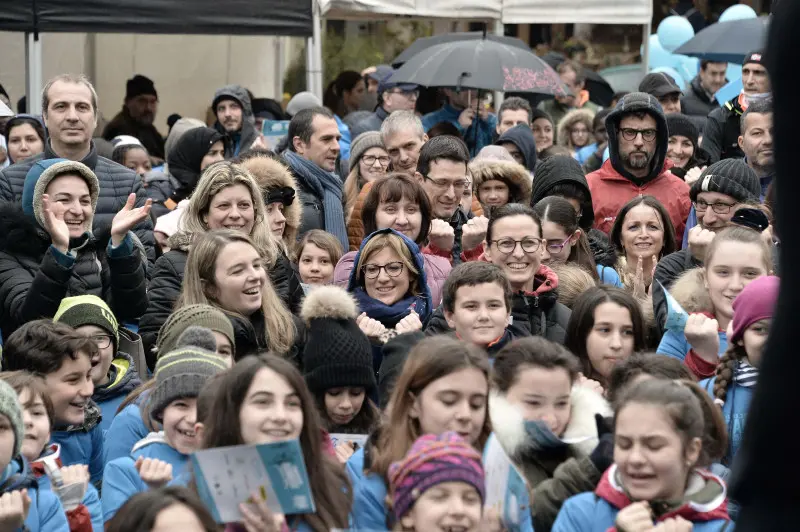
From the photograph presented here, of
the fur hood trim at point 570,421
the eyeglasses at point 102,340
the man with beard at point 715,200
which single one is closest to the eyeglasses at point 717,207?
the man with beard at point 715,200

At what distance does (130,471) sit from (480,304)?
1.65 m

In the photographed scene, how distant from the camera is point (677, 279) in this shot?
6.57 m

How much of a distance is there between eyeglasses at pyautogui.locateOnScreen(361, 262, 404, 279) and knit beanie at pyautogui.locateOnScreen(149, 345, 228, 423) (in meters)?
1.44

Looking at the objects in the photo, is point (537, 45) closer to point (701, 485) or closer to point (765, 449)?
point (701, 485)

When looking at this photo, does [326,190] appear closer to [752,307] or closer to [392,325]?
[392,325]

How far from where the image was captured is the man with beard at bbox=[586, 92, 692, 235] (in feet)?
26.7

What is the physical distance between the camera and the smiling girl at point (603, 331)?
5.68 m

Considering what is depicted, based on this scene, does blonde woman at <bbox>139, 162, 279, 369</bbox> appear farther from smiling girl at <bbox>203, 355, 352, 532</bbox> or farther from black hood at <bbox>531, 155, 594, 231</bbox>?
smiling girl at <bbox>203, 355, 352, 532</bbox>

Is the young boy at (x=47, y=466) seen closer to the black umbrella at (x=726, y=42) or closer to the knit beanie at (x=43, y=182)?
the knit beanie at (x=43, y=182)

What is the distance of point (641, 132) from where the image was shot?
8133 mm

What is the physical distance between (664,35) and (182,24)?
716 cm

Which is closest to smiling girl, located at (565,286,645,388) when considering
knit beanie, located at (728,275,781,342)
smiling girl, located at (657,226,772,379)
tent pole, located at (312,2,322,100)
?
smiling girl, located at (657,226,772,379)

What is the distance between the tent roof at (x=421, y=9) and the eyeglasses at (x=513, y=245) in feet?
20.3

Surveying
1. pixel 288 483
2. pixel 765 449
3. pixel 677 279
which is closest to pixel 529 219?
pixel 677 279
